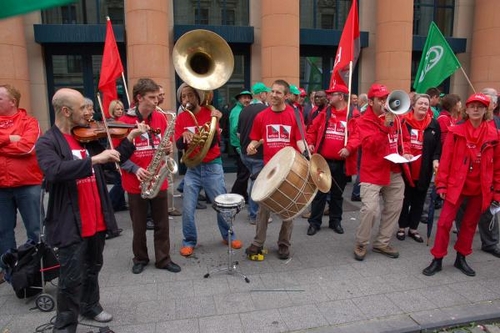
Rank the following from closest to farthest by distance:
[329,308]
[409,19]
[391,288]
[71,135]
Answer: [71,135]
[329,308]
[391,288]
[409,19]

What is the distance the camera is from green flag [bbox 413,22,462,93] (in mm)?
6523

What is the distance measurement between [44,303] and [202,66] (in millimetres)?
3052

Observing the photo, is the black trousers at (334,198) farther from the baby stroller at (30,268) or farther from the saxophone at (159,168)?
the baby stroller at (30,268)

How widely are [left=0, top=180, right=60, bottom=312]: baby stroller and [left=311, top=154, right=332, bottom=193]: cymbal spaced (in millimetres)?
2729

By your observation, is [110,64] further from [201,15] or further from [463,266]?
[463,266]

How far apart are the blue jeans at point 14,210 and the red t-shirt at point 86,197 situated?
170 cm

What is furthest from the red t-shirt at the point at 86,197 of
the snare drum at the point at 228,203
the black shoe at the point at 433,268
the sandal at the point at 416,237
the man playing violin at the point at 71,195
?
the sandal at the point at 416,237

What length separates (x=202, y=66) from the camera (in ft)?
15.9

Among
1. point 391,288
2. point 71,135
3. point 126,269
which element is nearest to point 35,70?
point 126,269

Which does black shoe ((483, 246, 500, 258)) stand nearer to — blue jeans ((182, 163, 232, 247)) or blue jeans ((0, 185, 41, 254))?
blue jeans ((182, 163, 232, 247))

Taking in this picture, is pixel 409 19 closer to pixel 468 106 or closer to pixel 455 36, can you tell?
pixel 455 36

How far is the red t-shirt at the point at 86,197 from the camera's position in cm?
315

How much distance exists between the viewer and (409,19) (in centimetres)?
1108

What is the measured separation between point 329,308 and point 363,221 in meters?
1.44
